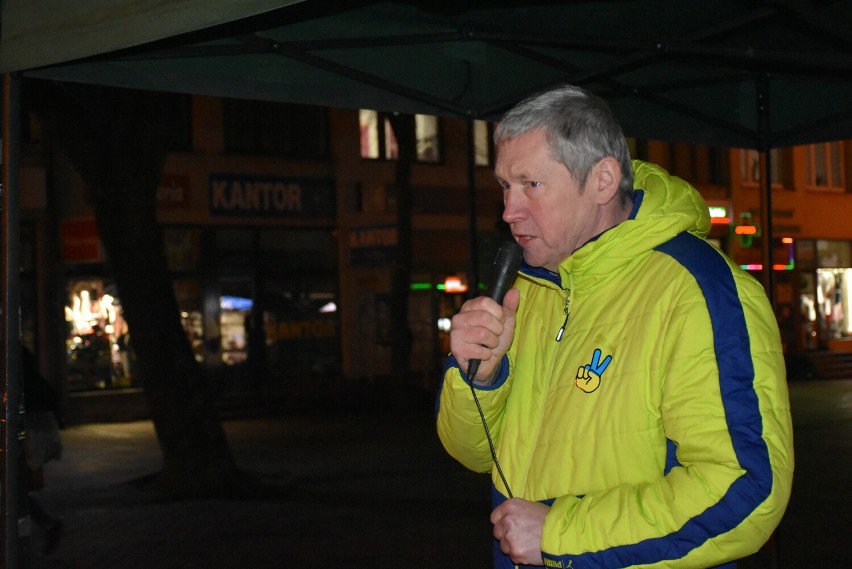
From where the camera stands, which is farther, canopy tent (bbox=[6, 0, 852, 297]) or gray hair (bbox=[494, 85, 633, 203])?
canopy tent (bbox=[6, 0, 852, 297])

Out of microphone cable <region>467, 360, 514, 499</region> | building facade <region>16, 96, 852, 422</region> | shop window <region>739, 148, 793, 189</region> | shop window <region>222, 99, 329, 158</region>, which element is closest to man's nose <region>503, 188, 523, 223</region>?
microphone cable <region>467, 360, 514, 499</region>

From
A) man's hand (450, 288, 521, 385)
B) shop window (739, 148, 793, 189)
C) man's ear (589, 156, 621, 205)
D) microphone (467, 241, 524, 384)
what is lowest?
man's hand (450, 288, 521, 385)

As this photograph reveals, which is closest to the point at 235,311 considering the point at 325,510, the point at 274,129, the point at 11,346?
the point at 274,129

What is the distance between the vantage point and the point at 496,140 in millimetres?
2273

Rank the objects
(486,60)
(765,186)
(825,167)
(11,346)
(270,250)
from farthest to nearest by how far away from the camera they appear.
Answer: (825,167) < (270,250) < (765,186) < (486,60) < (11,346)

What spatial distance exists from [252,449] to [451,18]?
1097 cm

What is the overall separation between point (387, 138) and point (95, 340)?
8.33 metres

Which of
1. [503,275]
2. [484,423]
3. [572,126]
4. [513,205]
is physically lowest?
[484,423]

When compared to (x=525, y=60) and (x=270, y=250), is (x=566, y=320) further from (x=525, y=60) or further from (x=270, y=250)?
(x=270, y=250)

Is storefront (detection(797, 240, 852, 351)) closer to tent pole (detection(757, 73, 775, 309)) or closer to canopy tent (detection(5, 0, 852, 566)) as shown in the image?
canopy tent (detection(5, 0, 852, 566))

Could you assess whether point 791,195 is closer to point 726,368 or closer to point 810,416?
point 810,416

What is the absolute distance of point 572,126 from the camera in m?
2.13

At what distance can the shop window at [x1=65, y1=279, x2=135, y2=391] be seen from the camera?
66.3 feet

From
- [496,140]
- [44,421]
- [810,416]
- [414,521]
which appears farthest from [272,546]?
[810,416]
